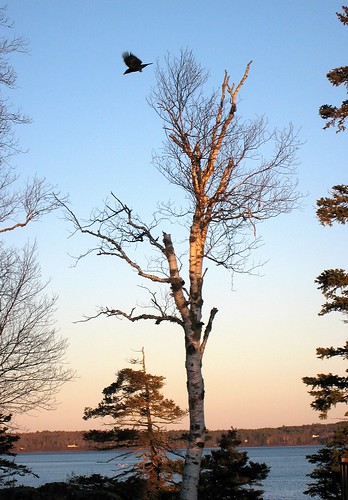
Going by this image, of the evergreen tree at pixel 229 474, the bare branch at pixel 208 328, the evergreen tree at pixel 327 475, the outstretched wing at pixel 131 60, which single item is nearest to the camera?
the outstretched wing at pixel 131 60

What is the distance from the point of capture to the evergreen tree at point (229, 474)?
33500 millimetres

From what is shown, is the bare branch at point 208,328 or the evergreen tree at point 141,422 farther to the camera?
the evergreen tree at point 141,422

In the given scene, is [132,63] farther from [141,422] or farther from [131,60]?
[141,422]

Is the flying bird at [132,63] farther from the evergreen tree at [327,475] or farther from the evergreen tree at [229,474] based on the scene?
the evergreen tree at [229,474]

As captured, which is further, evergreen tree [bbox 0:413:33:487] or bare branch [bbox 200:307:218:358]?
evergreen tree [bbox 0:413:33:487]

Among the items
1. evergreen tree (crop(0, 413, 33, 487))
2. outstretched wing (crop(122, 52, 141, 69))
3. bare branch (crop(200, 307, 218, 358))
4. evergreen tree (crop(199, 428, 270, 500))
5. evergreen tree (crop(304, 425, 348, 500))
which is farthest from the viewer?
evergreen tree (crop(199, 428, 270, 500))

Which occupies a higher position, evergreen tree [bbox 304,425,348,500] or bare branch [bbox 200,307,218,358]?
bare branch [bbox 200,307,218,358]

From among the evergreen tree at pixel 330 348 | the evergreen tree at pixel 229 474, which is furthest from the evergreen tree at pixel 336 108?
the evergreen tree at pixel 229 474

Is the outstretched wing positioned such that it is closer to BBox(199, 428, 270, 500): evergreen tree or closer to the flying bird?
the flying bird

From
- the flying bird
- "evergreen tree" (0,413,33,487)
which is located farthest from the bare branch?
"evergreen tree" (0,413,33,487)

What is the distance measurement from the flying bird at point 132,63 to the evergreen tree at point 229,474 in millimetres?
23300

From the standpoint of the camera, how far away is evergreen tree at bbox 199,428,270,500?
33500 millimetres

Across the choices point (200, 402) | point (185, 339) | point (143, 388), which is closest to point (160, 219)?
point (185, 339)

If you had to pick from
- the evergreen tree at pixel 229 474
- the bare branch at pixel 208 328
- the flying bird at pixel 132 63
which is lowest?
the evergreen tree at pixel 229 474
